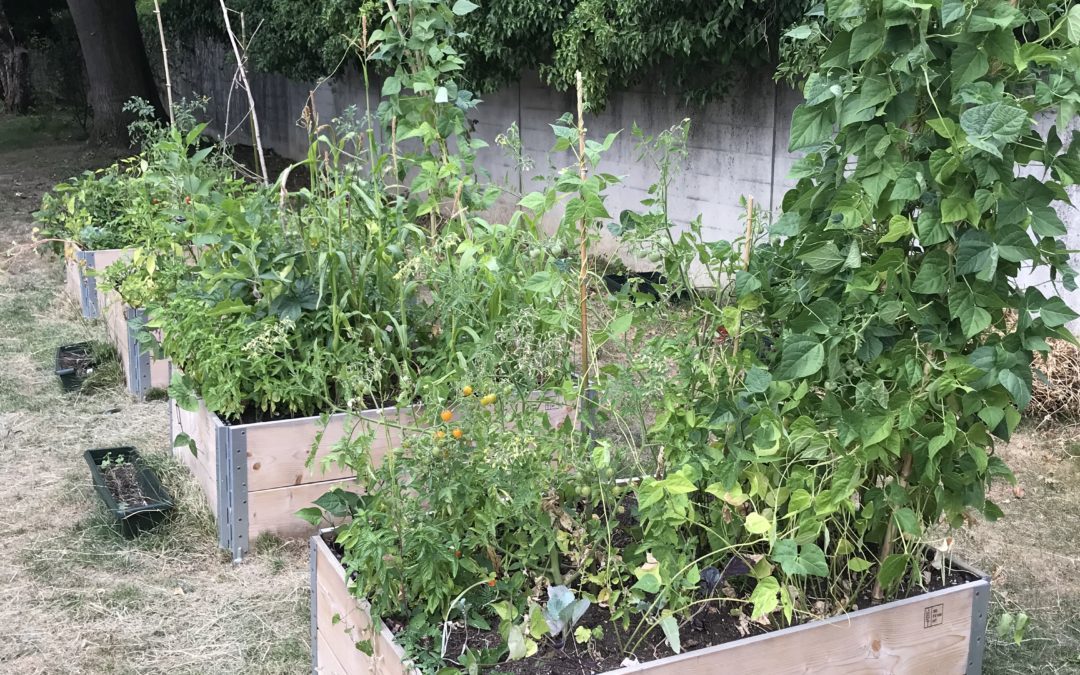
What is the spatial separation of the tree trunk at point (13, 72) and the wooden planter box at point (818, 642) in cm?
1680

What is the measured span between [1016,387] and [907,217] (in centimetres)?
39

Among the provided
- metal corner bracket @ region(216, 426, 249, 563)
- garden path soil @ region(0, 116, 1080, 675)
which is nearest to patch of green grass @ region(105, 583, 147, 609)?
garden path soil @ region(0, 116, 1080, 675)

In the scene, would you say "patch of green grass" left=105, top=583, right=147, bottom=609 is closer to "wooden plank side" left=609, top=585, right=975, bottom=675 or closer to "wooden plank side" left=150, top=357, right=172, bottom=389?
"wooden plank side" left=609, top=585, right=975, bottom=675

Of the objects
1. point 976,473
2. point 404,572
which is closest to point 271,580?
point 404,572

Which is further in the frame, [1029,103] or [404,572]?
[404,572]

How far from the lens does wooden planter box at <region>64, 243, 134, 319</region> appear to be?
563 centimetres

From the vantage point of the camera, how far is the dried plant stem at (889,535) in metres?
2.15

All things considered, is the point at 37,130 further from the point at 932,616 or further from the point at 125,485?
the point at 932,616

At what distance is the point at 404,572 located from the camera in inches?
83.8

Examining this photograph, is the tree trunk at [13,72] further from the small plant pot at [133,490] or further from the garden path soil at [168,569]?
the small plant pot at [133,490]

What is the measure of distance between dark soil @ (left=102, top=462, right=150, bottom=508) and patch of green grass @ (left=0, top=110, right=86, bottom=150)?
11.6m

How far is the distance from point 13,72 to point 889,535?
17712mm

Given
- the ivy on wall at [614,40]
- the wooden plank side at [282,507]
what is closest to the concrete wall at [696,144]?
the ivy on wall at [614,40]

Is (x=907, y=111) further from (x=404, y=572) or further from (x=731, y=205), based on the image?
(x=731, y=205)
